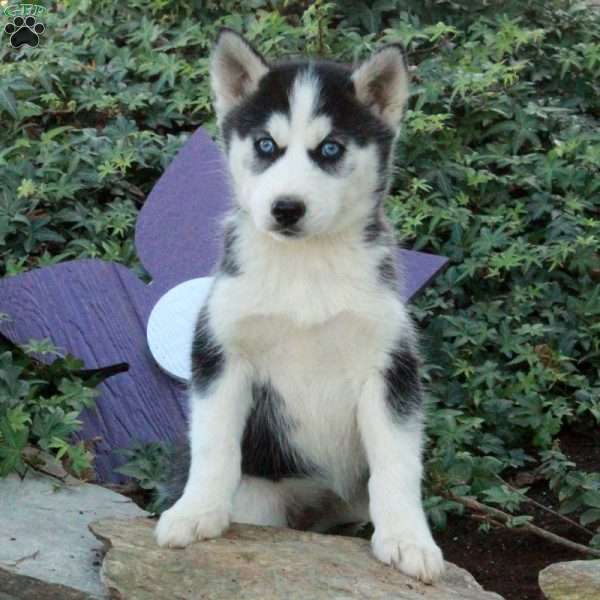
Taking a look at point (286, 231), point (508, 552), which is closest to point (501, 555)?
point (508, 552)

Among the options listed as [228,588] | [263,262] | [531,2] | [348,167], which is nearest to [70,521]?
[228,588]

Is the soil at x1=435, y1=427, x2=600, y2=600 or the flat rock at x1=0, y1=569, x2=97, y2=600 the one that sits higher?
the flat rock at x1=0, y1=569, x2=97, y2=600

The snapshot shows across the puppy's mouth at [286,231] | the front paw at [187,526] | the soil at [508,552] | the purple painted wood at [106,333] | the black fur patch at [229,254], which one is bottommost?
the soil at [508,552]

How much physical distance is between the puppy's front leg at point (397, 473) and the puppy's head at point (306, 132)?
2.00 feet

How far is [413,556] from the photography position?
383cm

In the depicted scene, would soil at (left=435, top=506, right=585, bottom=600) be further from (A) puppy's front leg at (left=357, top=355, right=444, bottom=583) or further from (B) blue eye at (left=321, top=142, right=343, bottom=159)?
(B) blue eye at (left=321, top=142, right=343, bottom=159)

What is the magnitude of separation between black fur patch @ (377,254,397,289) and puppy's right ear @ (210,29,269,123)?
30.6 inches

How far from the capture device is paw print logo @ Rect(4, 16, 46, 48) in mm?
7793

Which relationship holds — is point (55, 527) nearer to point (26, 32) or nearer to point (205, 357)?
point (205, 357)

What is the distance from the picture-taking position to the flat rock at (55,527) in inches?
159

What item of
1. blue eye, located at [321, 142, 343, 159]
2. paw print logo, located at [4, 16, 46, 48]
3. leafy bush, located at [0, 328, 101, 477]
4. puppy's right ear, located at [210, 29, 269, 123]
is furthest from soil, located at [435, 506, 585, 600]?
paw print logo, located at [4, 16, 46, 48]

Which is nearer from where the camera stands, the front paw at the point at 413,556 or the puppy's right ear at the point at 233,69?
the front paw at the point at 413,556

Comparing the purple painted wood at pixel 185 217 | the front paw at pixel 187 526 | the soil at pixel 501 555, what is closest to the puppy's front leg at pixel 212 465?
the front paw at pixel 187 526

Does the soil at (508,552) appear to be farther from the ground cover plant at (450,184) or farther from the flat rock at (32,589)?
the flat rock at (32,589)
